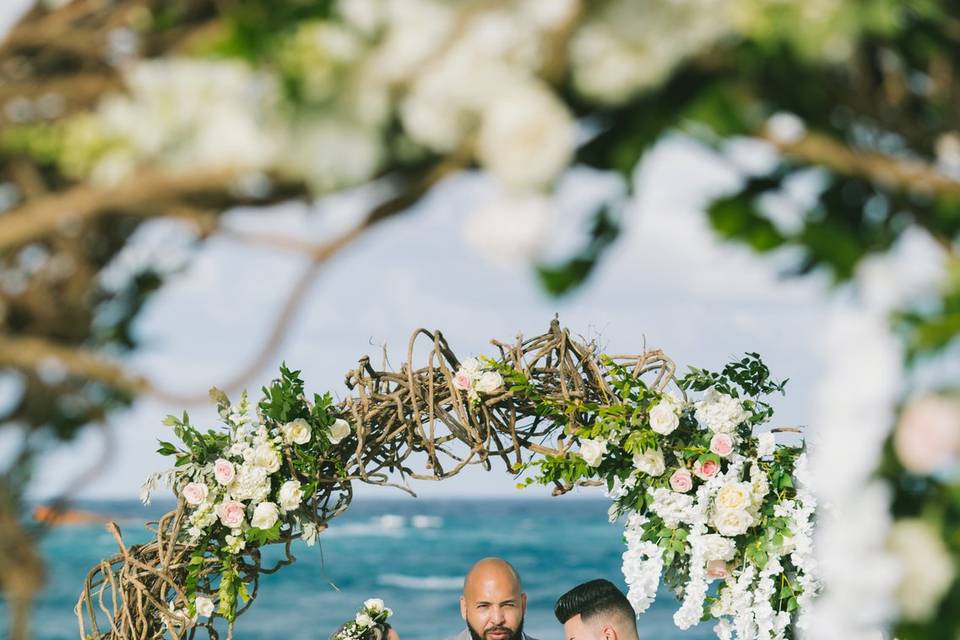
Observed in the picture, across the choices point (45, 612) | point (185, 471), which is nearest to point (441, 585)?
point (45, 612)

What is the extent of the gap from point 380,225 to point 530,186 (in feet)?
0.62

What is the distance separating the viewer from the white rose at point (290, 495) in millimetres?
3287

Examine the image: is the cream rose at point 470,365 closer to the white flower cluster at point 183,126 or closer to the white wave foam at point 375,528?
the white flower cluster at point 183,126

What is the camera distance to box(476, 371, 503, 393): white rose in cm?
324

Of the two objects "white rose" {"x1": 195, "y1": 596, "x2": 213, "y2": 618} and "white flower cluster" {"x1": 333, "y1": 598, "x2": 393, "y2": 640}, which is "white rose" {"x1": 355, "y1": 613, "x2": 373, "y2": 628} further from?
"white rose" {"x1": 195, "y1": 596, "x2": 213, "y2": 618}

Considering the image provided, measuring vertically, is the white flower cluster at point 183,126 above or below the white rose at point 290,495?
above

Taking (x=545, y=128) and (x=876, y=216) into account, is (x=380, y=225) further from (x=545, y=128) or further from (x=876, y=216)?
(x=876, y=216)

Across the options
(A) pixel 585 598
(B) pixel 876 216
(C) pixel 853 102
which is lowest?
(A) pixel 585 598

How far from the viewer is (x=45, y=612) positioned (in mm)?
20578

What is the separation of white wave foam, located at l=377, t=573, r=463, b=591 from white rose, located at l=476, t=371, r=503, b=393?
19042 mm

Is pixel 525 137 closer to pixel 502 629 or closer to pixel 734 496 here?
pixel 734 496

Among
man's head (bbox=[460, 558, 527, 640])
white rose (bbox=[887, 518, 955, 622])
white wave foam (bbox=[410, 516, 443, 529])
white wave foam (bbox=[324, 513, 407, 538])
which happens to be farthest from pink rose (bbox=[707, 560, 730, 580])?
white wave foam (bbox=[410, 516, 443, 529])

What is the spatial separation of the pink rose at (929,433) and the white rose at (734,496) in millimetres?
2210

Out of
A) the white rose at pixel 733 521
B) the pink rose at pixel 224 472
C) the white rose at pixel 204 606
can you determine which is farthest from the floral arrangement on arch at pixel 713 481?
the white rose at pixel 204 606
